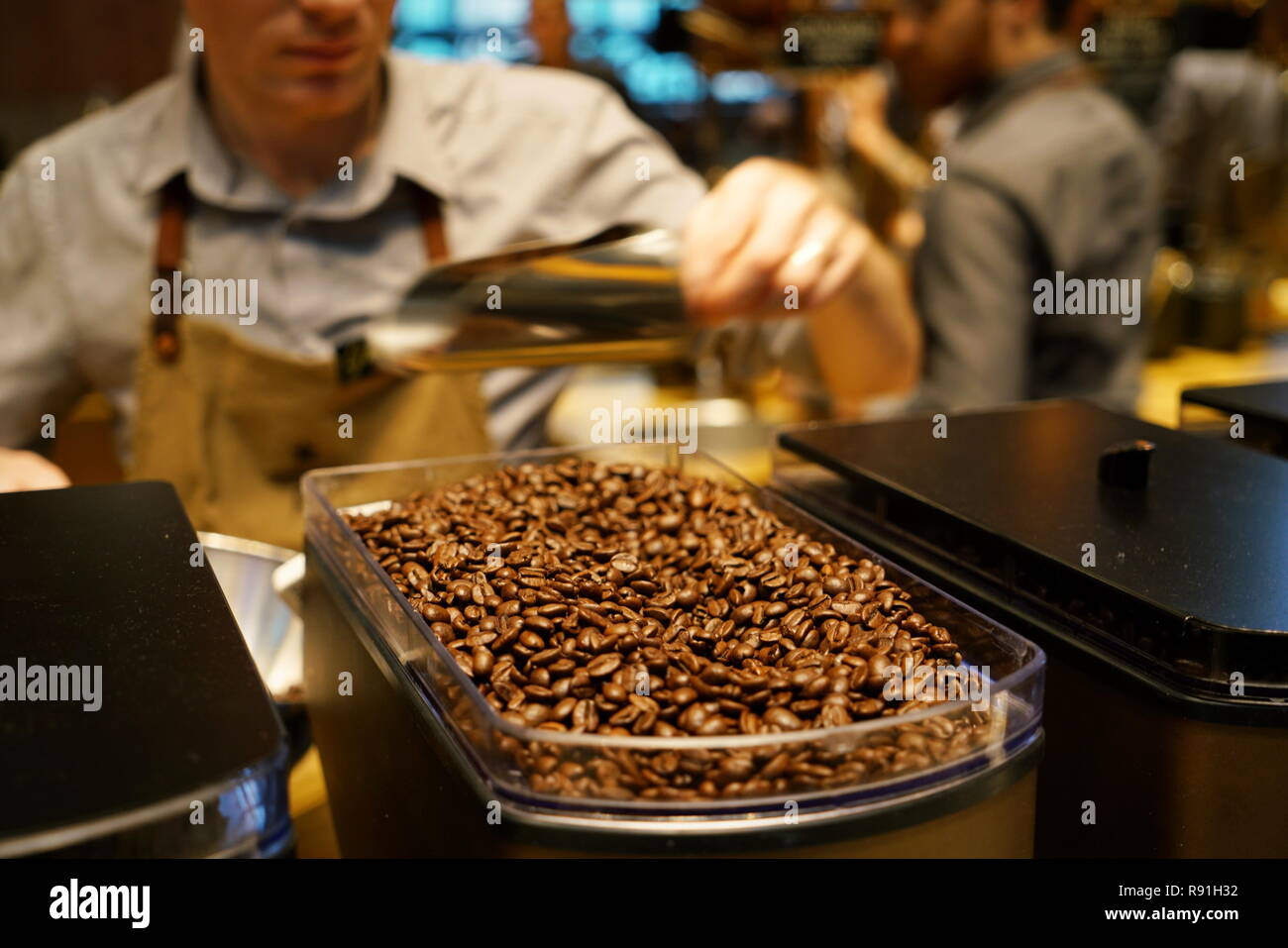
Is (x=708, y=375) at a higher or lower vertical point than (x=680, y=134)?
lower

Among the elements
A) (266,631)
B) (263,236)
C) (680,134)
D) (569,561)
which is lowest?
(266,631)

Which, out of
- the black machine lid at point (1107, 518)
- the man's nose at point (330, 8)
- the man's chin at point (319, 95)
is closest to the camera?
the black machine lid at point (1107, 518)

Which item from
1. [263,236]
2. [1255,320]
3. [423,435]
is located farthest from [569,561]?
[1255,320]

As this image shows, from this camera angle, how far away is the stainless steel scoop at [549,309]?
1143mm

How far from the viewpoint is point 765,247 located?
1.24 m

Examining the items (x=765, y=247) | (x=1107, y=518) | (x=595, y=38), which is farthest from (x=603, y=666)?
(x=595, y=38)

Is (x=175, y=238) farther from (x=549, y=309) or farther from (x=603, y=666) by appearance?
(x=603, y=666)

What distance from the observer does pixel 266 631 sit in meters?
1.19

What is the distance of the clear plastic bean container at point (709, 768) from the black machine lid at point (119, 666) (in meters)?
0.12

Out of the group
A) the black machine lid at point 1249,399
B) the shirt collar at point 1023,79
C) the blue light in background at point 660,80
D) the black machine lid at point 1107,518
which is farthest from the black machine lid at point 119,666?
the blue light in background at point 660,80

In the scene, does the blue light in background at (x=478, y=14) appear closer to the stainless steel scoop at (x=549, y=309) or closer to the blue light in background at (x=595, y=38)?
the blue light in background at (x=595, y=38)

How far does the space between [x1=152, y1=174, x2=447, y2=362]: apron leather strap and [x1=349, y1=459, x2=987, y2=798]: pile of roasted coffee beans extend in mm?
757
